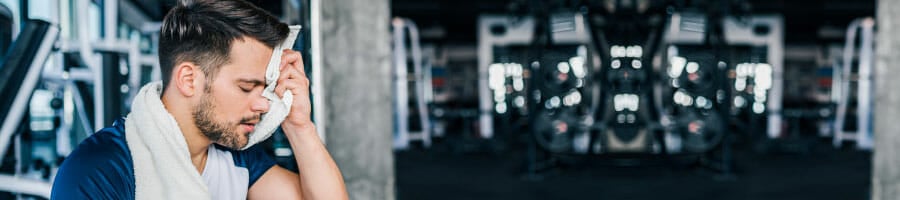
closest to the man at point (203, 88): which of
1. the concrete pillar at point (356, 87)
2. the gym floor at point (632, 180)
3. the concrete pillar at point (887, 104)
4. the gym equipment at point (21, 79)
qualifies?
the gym equipment at point (21, 79)

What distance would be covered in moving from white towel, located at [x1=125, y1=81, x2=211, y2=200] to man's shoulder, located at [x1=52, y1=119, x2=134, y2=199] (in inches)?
0.7

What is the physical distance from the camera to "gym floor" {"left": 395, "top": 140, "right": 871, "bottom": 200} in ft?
17.2

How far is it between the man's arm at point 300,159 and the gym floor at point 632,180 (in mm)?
3487

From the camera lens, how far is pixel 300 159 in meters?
1.66

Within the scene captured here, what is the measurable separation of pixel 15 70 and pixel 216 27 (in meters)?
0.99

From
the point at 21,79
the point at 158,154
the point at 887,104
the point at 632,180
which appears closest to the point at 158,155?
the point at 158,154

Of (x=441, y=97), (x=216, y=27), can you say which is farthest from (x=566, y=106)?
(x=216, y=27)

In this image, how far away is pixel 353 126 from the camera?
2869 mm

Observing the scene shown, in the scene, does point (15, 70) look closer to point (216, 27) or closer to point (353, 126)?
point (216, 27)

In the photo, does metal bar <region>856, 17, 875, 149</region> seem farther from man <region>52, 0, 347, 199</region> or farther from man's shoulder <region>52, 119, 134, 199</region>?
man's shoulder <region>52, 119, 134, 199</region>

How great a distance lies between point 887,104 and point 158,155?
3.03 metres

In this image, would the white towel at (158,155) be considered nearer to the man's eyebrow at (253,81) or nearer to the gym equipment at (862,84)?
the man's eyebrow at (253,81)

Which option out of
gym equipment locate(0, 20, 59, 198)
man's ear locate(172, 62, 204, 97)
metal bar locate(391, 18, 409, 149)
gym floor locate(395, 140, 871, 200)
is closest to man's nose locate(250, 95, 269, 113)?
man's ear locate(172, 62, 204, 97)

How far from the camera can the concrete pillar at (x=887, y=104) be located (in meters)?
3.12
